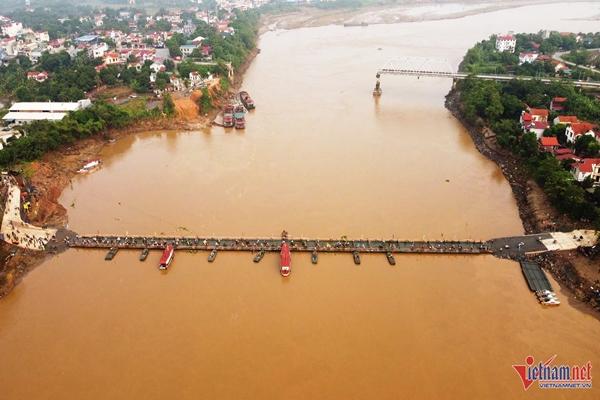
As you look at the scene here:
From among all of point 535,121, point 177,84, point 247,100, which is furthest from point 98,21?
point 535,121

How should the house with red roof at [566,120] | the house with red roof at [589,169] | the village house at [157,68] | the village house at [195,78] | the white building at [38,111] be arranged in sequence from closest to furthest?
1. the house with red roof at [589,169]
2. the house with red roof at [566,120]
3. the white building at [38,111]
4. the village house at [195,78]
5. the village house at [157,68]

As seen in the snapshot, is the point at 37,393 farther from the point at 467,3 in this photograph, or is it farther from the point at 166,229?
the point at 467,3

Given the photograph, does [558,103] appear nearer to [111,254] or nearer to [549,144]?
[549,144]

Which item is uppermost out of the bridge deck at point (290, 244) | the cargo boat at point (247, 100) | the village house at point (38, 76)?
the village house at point (38, 76)

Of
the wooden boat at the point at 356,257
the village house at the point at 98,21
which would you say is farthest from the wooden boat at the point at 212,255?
the village house at the point at 98,21

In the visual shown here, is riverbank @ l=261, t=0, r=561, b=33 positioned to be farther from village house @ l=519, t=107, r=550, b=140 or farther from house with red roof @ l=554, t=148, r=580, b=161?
house with red roof @ l=554, t=148, r=580, b=161

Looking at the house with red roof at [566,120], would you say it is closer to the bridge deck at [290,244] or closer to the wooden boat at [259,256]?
the bridge deck at [290,244]
